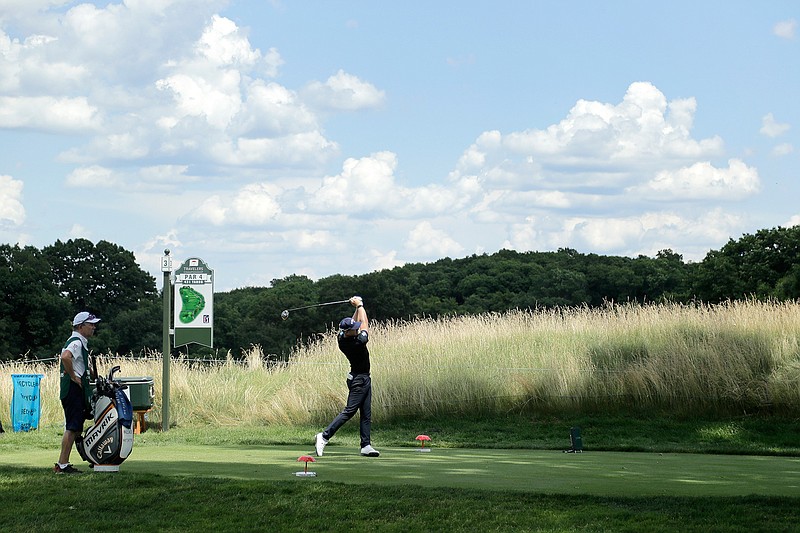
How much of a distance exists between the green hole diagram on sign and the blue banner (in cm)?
303

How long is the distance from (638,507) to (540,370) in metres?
12.0

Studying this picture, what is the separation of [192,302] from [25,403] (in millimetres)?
3724

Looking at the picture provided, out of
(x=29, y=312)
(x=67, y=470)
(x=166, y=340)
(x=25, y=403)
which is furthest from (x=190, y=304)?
(x=29, y=312)

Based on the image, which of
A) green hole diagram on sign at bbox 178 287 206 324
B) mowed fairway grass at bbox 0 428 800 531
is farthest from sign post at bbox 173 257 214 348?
mowed fairway grass at bbox 0 428 800 531

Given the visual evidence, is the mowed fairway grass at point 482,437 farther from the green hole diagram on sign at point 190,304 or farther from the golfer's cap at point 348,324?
the green hole diagram on sign at point 190,304

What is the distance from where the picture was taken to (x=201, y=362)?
84.9ft

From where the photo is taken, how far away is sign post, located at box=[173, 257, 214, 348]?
2097 centimetres

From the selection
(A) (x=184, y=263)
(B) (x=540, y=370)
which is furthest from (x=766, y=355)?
(A) (x=184, y=263)

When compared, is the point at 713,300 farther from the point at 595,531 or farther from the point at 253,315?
the point at 595,531

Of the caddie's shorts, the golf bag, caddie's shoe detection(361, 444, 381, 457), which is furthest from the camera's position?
caddie's shoe detection(361, 444, 381, 457)

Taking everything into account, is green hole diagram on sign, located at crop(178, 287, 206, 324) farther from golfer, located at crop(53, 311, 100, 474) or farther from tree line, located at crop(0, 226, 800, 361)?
tree line, located at crop(0, 226, 800, 361)

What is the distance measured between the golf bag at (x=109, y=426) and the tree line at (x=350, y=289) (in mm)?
30077

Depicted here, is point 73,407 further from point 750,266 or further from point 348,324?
point 750,266

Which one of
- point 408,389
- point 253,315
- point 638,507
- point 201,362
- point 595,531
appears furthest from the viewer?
point 253,315
